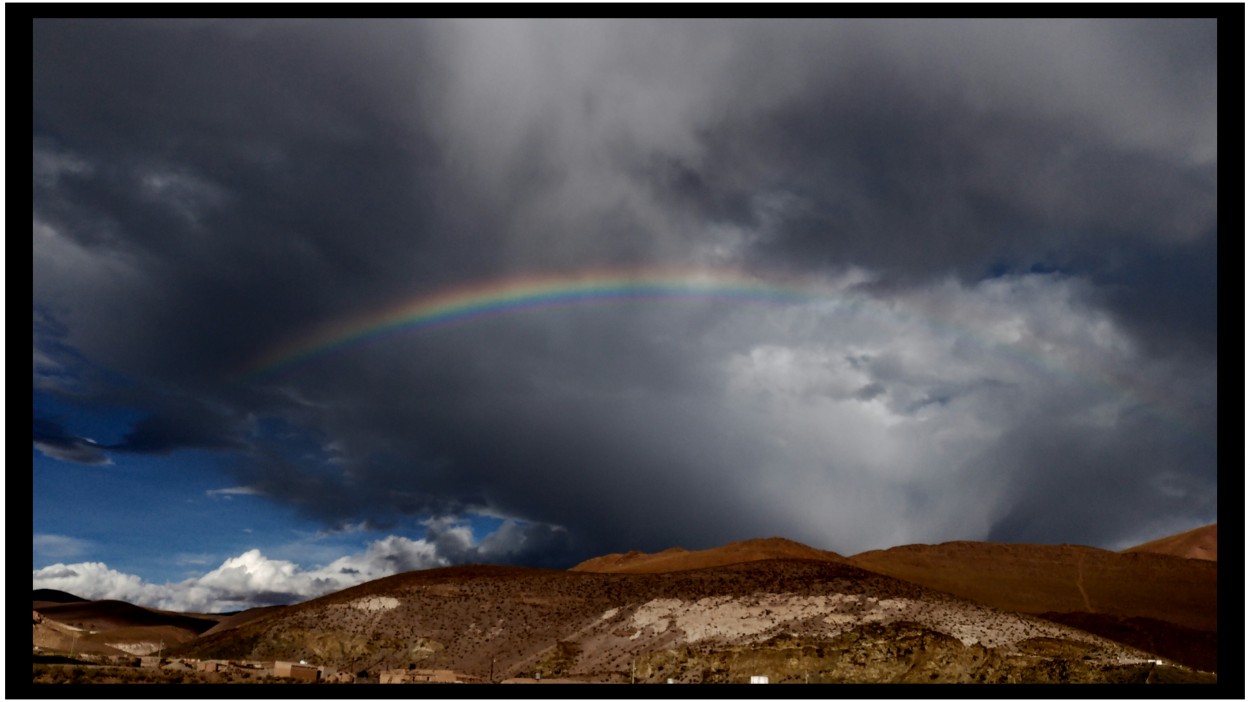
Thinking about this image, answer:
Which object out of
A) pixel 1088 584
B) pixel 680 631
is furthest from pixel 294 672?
pixel 1088 584

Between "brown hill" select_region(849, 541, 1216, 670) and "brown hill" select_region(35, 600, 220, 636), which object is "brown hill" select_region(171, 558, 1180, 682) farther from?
"brown hill" select_region(35, 600, 220, 636)

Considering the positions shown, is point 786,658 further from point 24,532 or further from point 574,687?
point 24,532

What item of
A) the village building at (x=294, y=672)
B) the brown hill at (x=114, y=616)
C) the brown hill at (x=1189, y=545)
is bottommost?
the brown hill at (x=114, y=616)

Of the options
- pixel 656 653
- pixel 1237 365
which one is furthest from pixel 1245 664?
pixel 656 653

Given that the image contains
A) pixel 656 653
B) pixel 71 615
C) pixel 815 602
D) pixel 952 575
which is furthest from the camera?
pixel 71 615

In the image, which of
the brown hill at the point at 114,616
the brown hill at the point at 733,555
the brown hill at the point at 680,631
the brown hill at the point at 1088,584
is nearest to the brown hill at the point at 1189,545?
the brown hill at the point at 1088,584

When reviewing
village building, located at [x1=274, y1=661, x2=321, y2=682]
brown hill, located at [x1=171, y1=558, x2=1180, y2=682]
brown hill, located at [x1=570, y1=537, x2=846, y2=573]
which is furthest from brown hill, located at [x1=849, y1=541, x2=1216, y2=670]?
village building, located at [x1=274, y1=661, x2=321, y2=682]

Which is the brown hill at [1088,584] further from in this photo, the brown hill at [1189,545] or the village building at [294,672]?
the village building at [294,672]
